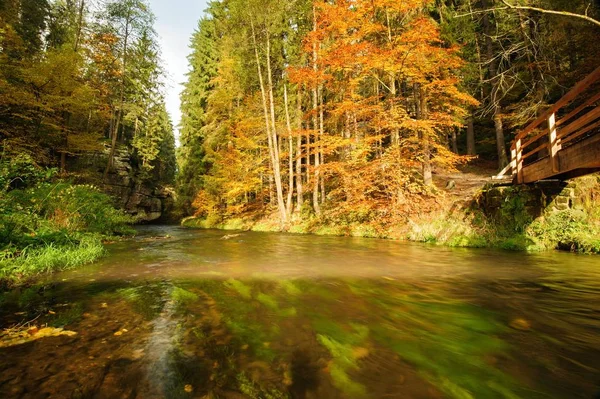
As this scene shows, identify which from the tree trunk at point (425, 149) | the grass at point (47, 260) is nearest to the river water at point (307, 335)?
the grass at point (47, 260)

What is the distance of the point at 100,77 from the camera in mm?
21281

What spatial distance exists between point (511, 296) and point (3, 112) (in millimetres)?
18758

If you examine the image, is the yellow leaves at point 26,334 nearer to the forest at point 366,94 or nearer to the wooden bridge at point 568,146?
the wooden bridge at point 568,146

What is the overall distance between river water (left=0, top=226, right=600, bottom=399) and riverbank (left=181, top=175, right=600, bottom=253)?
3.50 metres

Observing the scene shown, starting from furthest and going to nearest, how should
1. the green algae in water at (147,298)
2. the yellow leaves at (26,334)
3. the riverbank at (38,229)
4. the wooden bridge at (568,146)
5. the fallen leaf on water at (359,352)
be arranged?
the wooden bridge at (568,146)
the riverbank at (38,229)
the green algae in water at (147,298)
the yellow leaves at (26,334)
the fallen leaf on water at (359,352)

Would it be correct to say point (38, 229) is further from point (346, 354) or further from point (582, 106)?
point (582, 106)

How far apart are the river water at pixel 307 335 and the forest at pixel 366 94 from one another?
679 cm

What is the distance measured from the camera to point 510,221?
10.2 meters

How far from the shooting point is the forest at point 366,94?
13266 millimetres

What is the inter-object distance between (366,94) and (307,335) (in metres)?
21.8

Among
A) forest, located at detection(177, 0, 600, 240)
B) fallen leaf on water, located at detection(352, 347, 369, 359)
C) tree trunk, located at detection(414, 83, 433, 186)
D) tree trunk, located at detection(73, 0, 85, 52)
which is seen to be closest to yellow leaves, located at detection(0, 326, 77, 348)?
fallen leaf on water, located at detection(352, 347, 369, 359)

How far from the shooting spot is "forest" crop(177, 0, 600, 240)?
1327cm

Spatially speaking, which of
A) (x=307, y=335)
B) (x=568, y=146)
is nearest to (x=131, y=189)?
(x=307, y=335)

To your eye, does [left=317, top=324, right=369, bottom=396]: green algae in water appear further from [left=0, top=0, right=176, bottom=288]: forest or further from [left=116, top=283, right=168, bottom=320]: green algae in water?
[left=0, top=0, right=176, bottom=288]: forest
